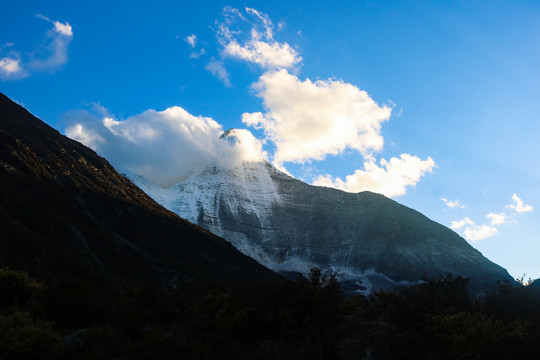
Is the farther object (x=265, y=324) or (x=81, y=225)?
(x=81, y=225)

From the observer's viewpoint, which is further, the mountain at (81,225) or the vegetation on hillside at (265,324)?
the mountain at (81,225)

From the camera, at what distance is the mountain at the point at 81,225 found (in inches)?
3000

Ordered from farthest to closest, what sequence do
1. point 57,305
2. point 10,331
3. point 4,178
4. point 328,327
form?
point 4,178 → point 57,305 → point 328,327 → point 10,331

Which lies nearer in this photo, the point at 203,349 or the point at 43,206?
the point at 203,349

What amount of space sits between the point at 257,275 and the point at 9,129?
96.6m

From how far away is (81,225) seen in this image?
338ft

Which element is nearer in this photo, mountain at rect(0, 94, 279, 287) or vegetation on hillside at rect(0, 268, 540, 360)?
vegetation on hillside at rect(0, 268, 540, 360)

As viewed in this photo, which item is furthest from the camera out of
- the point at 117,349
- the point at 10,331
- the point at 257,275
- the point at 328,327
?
the point at 257,275

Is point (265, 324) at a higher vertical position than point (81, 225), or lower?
lower

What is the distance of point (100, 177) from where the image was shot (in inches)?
6024

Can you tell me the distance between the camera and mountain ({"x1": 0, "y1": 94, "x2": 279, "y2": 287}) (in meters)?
76.2

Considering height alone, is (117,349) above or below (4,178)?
below

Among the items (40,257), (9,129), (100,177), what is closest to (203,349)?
(40,257)

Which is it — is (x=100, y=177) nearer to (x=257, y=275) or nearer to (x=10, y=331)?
(x=257, y=275)
